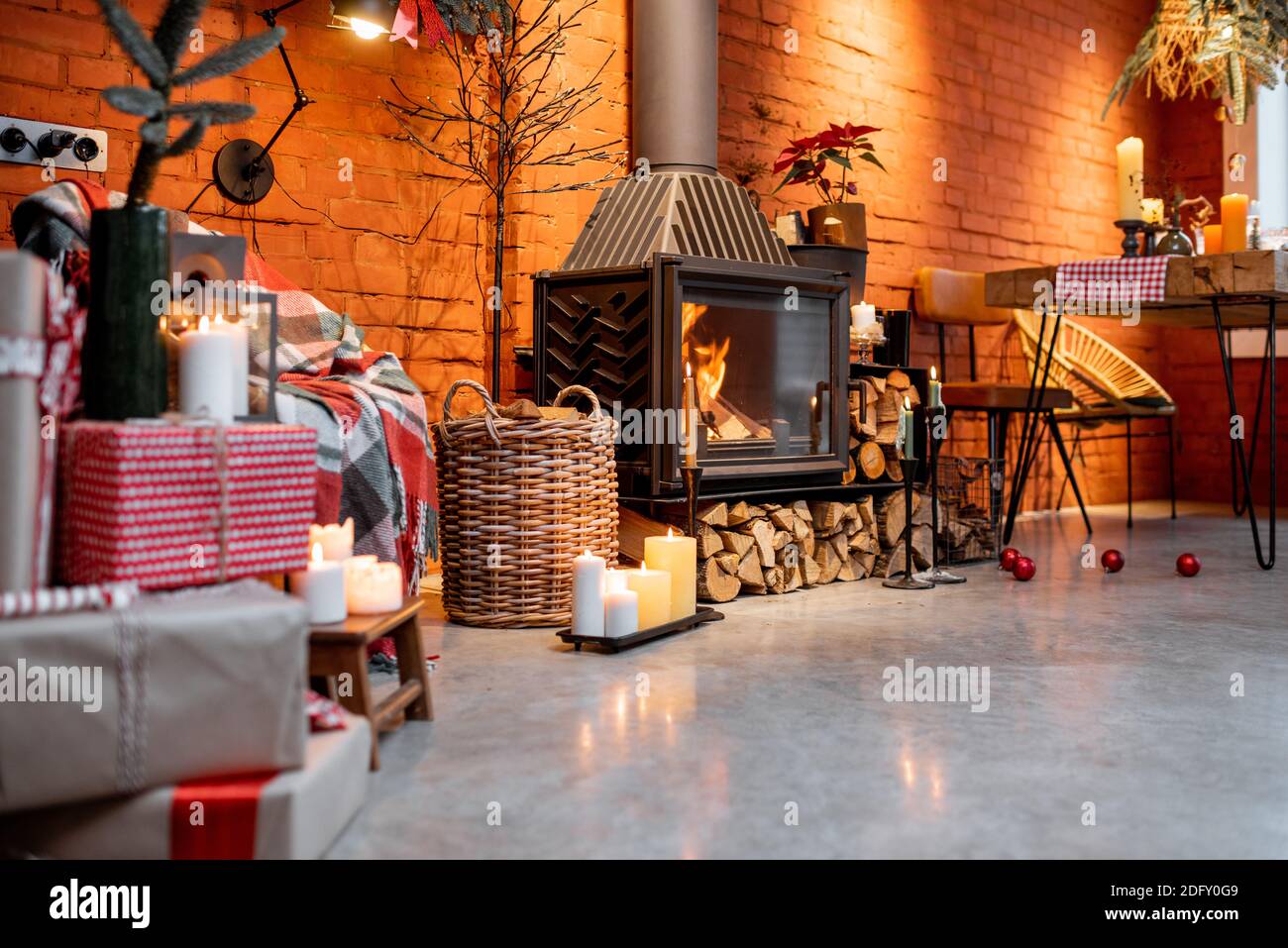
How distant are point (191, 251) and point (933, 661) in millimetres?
1499

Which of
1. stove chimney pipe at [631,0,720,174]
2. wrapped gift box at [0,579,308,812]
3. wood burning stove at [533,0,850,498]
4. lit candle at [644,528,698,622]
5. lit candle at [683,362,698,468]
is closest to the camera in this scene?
wrapped gift box at [0,579,308,812]

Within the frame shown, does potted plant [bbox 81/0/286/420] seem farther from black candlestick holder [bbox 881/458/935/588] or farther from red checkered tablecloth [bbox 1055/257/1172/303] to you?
red checkered tablecloth [bbox 1055/257/1172/303]

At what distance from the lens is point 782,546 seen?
331cm

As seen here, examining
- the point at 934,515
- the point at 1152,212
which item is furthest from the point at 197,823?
the point at 1152,212

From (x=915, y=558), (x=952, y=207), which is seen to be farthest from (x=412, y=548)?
(x=952, y=207)

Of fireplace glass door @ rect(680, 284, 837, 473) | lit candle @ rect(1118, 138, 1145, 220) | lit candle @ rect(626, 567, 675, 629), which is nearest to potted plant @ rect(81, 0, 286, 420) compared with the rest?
lit candle @ rect(626, 567, 675, 629)

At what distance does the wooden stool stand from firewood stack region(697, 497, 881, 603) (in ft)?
4.35

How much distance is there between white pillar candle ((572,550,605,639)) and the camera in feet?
7.94

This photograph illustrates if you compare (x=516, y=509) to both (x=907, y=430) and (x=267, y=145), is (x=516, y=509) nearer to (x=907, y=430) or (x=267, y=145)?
(x=907, y=430)

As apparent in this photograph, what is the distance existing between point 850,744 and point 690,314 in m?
1.60

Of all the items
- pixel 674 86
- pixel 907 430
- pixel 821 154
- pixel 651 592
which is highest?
pixel 674 86
